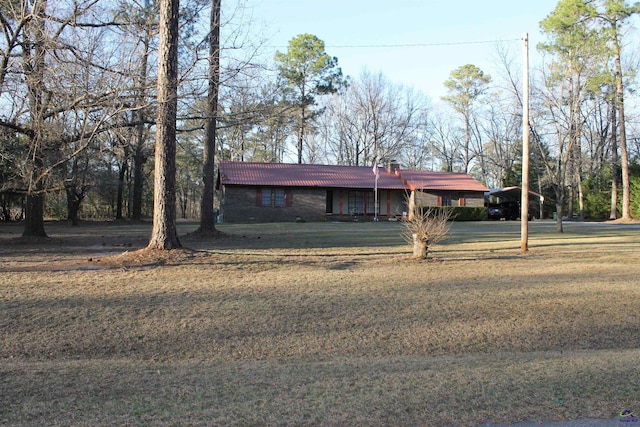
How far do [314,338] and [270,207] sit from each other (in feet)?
82.5

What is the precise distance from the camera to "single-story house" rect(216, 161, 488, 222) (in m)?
31.0

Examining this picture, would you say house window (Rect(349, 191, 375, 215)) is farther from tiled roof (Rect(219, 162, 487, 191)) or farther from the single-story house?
tiled roof (Rect(219, 162, 487, 191))

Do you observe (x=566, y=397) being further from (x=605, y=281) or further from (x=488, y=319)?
(x=605, y=281)

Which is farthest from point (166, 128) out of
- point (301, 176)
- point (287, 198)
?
point (301, 176)

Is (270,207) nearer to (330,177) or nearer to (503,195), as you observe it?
(330,177)

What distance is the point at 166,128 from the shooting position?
A: 11852mm

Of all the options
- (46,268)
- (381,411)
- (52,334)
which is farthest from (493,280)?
(46,268)

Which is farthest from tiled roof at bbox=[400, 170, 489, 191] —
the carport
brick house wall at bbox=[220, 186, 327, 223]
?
brick house wall at bbox=[220, 186, 327, 223]

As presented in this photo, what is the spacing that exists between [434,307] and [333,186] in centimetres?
2491

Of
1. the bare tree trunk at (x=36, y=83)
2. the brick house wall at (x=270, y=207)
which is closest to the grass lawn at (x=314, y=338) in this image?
the bare tree trunk at (x=36, y=83)

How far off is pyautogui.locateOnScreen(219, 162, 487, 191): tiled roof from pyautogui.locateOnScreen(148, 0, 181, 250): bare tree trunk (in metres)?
18.3

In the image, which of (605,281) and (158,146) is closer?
(605,281)

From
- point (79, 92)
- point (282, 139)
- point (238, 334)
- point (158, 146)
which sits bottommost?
point (238, 334)

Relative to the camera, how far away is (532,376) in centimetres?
462
